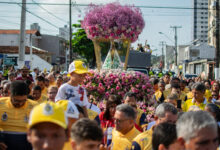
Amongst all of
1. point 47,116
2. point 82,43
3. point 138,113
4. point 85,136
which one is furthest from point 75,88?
A: point 82,43

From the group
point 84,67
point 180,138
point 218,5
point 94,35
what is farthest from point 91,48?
point 180,138

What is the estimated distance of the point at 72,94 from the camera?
18.0ft

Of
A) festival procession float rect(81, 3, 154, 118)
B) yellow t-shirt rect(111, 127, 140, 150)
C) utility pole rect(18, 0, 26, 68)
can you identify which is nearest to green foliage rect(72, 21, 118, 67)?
utility pole rect(18, 0, 26, 68)

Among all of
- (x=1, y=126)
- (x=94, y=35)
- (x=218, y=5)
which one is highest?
(x=218, y=5)

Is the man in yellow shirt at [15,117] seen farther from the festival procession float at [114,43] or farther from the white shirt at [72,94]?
the festival procession float at [114,43]

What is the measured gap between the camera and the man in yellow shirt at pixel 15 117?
4055 mm

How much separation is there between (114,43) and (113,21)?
3.80 feet

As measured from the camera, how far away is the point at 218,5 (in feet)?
76.4

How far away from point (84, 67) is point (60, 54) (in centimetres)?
7447

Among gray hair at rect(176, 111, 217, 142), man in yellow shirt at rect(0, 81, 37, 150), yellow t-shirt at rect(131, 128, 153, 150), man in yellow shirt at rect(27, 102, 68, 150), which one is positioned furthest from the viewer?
man in yellow shirt at rect(0, 81, 37, 150)

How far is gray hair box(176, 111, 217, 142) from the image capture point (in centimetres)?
253

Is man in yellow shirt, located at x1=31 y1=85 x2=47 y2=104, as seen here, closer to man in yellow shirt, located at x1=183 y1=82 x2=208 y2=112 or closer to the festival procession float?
the festival procession float

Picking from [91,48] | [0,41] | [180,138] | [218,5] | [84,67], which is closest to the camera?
[180,138]

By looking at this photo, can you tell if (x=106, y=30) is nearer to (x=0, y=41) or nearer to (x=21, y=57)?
(x=21, y=57)
